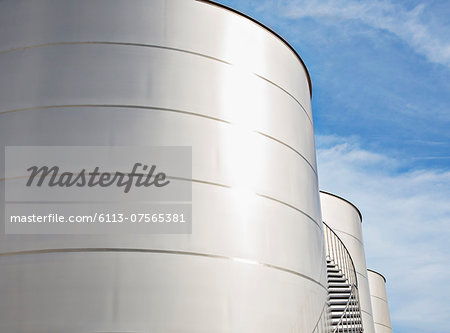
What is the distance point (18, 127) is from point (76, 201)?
7.05 ft

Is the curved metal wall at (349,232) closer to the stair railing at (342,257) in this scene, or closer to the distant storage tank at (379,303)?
the stair railing at (342,257)

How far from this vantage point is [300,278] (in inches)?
450

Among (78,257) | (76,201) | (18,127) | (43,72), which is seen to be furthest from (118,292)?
(43,72)

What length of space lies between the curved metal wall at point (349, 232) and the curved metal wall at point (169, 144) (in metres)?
14.4

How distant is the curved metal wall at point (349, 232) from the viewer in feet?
88.4

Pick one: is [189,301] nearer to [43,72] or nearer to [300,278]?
[300,278]

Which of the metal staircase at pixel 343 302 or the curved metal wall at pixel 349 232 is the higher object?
the curved metal wall at pixel 349 232

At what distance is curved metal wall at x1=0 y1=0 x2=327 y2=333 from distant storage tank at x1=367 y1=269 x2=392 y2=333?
75.7 feet

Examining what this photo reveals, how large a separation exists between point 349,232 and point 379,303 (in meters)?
9.93

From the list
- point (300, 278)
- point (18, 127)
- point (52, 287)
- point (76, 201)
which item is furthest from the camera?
point (300, 278)

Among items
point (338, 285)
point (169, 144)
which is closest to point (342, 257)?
point (338, 285)

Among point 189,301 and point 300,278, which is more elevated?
point 300,278

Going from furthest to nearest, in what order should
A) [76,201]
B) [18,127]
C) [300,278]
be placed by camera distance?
1. [300,278]
2. [18,127]
3. [76,201]

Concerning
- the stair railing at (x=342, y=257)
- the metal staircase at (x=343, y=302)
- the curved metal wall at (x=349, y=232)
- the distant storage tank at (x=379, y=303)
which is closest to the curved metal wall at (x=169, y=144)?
the metal staircase at (x=343, y=302)
